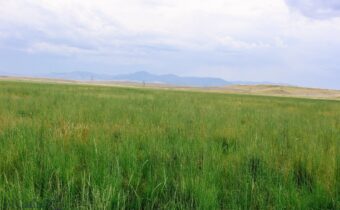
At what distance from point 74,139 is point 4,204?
263 centimetres

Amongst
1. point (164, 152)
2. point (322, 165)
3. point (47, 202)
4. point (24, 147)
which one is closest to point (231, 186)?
point (164, 152)

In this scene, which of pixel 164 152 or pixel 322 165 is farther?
pixel 164 152

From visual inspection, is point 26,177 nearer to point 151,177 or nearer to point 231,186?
point 151,177

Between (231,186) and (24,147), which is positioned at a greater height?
(24,147)

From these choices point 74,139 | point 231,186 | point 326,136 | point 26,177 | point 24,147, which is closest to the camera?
point 26,177

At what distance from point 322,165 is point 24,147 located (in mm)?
4385

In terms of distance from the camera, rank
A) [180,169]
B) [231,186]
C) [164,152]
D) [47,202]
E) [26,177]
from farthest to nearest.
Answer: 1. [164,152]
2. [180,169]
3. [231,186]
4. [26,177]
5. [47,202]

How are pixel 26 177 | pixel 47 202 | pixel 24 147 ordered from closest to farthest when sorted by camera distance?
pixel 47 202 < pixel 26 177 < pixel 24 147

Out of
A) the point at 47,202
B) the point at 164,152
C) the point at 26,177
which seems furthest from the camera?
the point at 164,152

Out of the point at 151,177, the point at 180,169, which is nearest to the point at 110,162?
the point at 151,177

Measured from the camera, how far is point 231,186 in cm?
378

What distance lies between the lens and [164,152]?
4.86m

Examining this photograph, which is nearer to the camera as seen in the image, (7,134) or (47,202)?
(47,202)

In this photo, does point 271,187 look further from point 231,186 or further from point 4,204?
point 4,204
